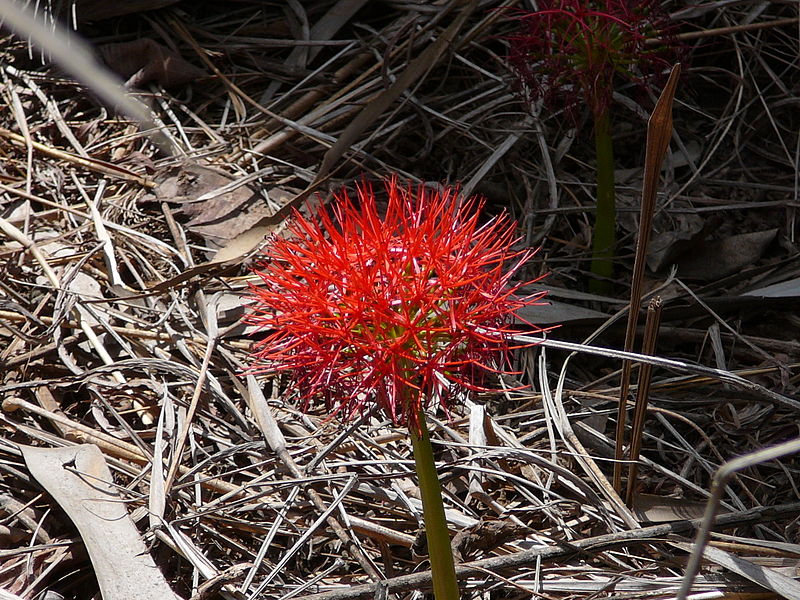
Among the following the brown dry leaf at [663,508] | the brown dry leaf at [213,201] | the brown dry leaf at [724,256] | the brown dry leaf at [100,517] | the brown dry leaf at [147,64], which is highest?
the brown dry leaf at [147,64]

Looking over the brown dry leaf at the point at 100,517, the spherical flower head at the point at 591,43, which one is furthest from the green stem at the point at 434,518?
the spherical flower head at the point at 591,43

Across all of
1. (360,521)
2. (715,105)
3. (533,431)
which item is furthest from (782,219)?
(360,521)

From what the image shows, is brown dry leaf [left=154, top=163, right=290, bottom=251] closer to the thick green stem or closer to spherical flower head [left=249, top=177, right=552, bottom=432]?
the thick green stem

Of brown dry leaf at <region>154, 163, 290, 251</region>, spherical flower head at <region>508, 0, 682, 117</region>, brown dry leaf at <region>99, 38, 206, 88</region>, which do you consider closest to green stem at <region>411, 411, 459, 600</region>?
spherical flower head at <region>508, 0, 682, 117</region>

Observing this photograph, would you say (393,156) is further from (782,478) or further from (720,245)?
(782,478)

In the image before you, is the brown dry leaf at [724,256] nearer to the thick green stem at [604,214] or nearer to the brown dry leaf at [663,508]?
the thick green stem at [604,214]
